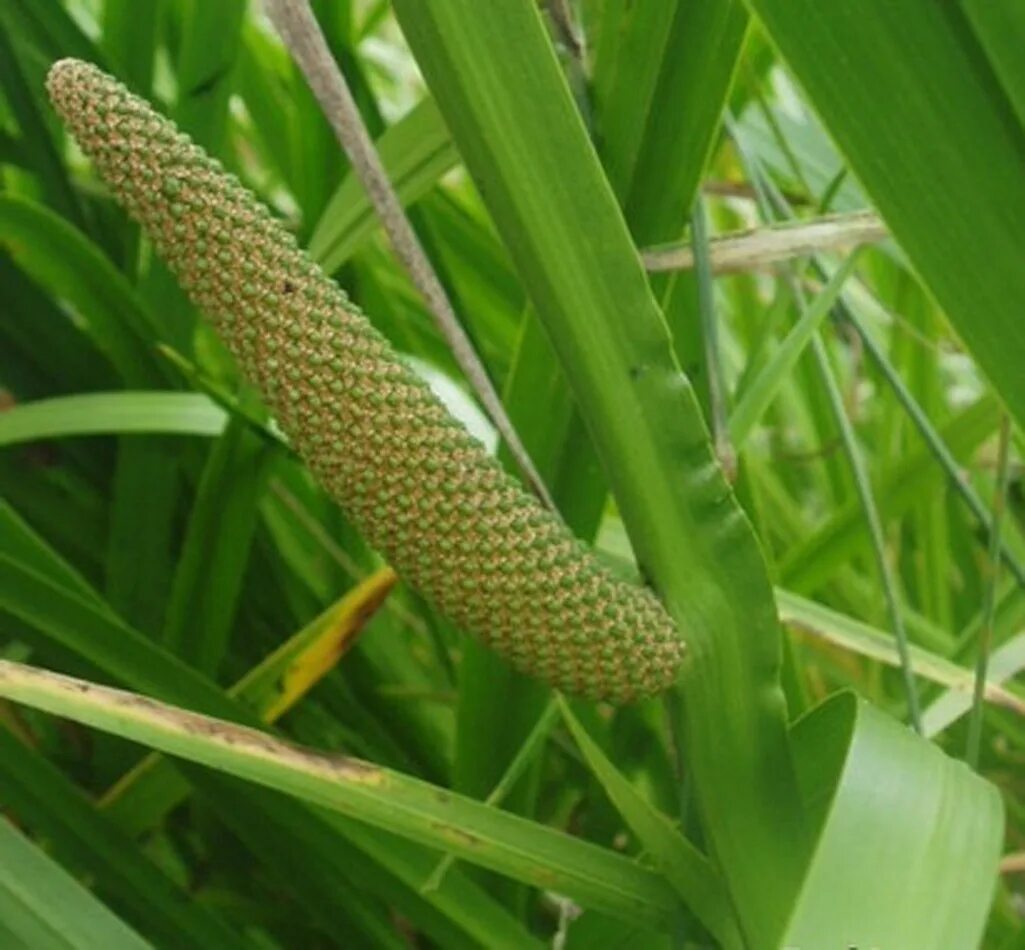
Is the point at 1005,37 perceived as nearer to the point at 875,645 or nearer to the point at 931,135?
the point at 931,135

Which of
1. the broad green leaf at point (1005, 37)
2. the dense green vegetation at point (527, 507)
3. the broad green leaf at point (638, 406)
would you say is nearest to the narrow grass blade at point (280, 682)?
the dense green vegetation at point (527, 507)

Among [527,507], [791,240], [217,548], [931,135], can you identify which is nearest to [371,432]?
[527,507]

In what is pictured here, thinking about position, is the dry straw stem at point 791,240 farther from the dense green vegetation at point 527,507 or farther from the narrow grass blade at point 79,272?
the narrow grass blade at point 79,272

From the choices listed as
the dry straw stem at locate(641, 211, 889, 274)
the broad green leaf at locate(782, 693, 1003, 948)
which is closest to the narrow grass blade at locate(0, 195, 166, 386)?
the dry straw stem at locate(641, 211, 889, 274)

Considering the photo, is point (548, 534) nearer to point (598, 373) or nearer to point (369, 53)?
point (598, 373)

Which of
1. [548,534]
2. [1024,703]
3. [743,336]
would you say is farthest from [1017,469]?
[548,534]

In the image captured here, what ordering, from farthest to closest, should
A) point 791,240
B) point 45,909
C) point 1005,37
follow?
point 791,240
point 45,909
point 1005,37

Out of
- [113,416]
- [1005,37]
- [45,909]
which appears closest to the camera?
[1005,37]
